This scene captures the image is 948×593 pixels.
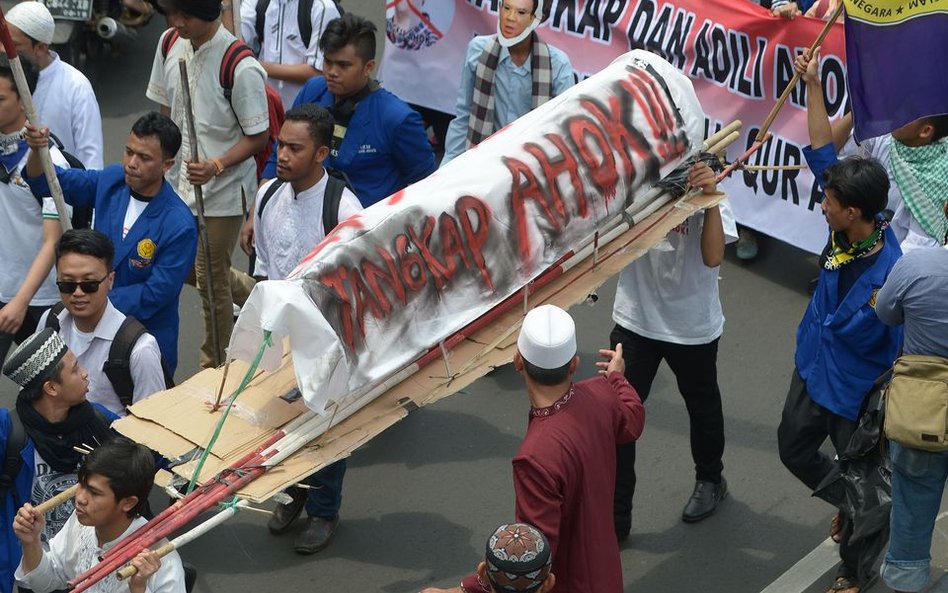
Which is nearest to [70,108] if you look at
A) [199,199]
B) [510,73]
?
[199,199]

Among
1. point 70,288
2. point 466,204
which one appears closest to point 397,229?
point 466,204

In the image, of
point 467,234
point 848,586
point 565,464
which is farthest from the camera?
point 848,586

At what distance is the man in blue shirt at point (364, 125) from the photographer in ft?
21.3

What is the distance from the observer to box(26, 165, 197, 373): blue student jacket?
566 cm

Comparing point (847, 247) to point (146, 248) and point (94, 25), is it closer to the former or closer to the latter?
point (146, 248)

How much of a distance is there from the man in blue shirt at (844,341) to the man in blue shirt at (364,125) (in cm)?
199

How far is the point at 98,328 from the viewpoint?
5.21m

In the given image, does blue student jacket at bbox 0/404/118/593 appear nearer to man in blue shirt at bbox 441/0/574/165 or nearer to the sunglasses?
the sunglasses

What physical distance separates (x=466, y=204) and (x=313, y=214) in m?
1.24

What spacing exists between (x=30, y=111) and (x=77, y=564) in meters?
2.11

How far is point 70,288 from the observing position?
16.9ft

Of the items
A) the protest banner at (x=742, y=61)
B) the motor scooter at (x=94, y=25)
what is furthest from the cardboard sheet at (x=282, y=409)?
the motor scooter at (x=94, y=25)

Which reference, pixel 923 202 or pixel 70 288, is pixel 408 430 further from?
pixel 923 202

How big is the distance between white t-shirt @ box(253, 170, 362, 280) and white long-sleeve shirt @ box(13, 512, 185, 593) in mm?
1859
